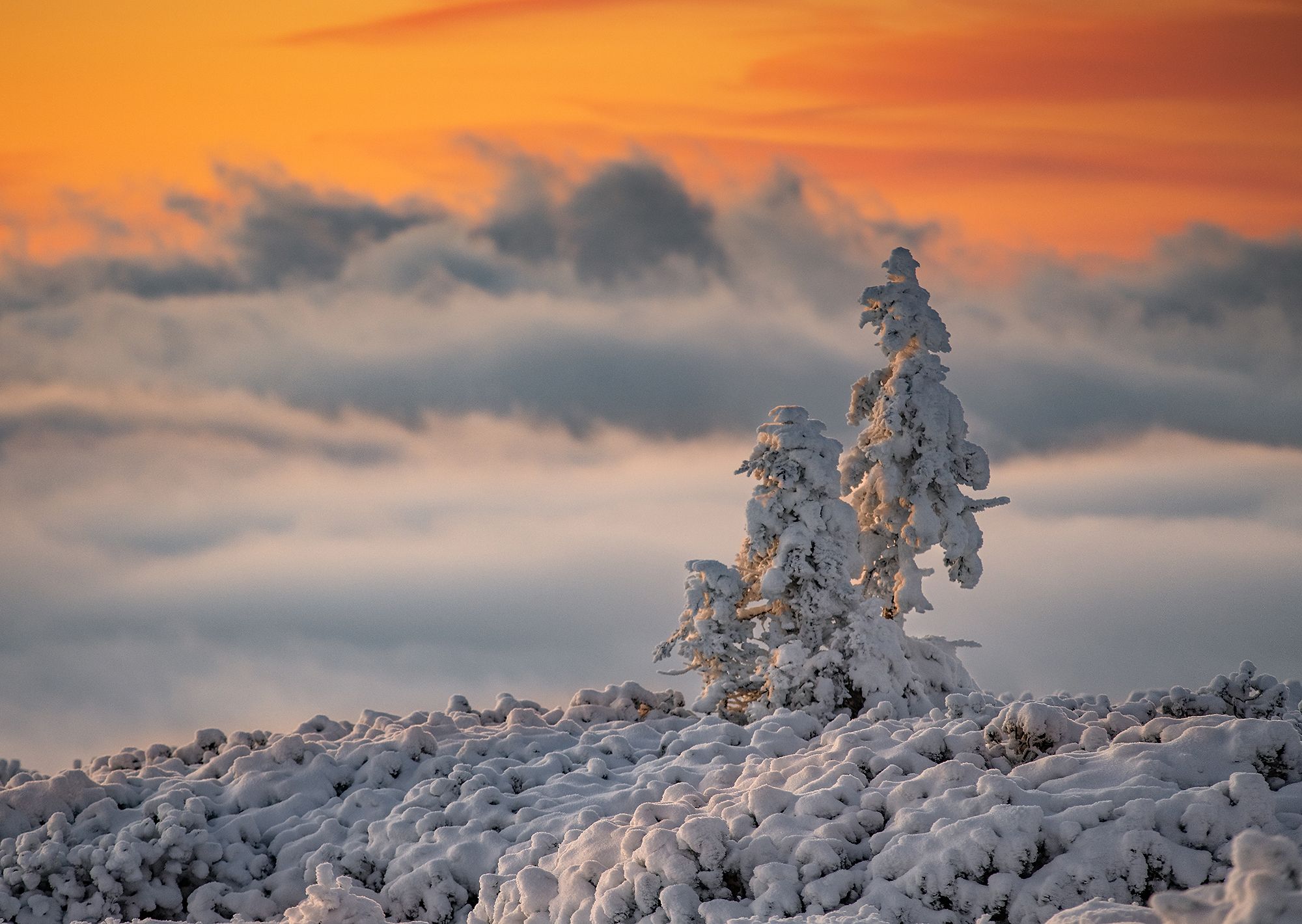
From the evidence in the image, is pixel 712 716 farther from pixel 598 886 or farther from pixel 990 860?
pixel 990 860

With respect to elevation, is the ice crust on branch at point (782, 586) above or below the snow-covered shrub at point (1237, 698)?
above

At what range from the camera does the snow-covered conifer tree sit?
60.2 feet

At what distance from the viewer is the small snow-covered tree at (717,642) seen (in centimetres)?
1788

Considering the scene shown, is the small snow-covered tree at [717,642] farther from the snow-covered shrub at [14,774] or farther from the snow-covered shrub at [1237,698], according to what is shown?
the snow-covered shrub at [14,774]

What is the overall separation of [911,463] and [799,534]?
10.3 feet

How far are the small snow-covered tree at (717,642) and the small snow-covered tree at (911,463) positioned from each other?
316 cm

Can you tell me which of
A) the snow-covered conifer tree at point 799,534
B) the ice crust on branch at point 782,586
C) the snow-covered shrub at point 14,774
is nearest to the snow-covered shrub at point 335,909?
the snow-covered shrub at point 14,774

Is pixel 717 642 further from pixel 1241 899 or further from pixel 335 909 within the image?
pixel 1241 899

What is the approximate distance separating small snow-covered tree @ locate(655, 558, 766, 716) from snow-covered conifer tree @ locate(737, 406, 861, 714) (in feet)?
1.15

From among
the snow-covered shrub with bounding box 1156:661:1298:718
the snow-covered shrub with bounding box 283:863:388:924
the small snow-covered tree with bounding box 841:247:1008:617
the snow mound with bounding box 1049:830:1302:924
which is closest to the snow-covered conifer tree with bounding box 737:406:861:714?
the small snow-covered tree with bounding box 841:247:1008:617

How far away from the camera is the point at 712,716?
16.2m

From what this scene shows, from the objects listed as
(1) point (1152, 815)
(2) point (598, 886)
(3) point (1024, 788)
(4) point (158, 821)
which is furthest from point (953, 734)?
(4) point (158, 821)

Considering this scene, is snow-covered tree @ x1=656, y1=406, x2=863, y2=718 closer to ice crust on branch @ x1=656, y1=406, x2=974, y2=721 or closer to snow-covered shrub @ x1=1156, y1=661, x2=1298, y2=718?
ice crust on branch @ x1=656, y1=406, x2=974, y2=721

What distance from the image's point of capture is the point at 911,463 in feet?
67.2
